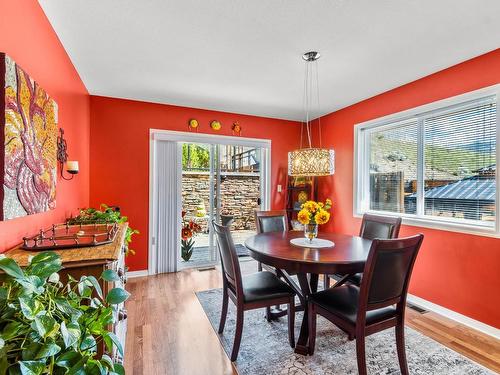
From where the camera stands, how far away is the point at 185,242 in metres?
4.10

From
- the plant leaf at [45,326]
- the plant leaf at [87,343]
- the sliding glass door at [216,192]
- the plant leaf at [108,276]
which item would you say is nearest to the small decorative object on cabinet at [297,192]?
the sliding glass door at [216,192]

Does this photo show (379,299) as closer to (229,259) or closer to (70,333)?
(229,259)

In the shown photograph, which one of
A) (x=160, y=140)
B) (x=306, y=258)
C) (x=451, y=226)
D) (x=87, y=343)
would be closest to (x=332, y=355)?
(x=306, y=258)

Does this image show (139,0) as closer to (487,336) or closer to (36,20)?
(36,20)

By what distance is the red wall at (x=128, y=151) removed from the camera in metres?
3.49

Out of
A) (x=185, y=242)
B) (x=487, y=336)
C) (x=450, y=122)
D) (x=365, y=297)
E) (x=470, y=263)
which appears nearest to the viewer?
(x=365, y=297)

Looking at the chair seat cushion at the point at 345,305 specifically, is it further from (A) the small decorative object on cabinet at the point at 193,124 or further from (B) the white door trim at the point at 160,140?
(A) the small decorative object on cabinet at the point at 193,124

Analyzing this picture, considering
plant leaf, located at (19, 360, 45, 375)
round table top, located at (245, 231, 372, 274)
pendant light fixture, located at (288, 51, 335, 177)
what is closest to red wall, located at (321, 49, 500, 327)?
round table top, located at (245, 231, 372, 274)

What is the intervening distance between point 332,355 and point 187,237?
2657mm

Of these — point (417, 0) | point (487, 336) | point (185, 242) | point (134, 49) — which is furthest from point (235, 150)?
point (487, 336)

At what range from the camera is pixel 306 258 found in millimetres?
1909

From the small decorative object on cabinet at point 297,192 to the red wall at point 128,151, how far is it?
69.4 inches

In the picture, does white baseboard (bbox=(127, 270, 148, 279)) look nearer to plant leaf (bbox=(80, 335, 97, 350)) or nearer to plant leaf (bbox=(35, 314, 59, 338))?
plant leaf (bbox=(80, 335, 97, 350))

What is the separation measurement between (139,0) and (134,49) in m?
0.67
